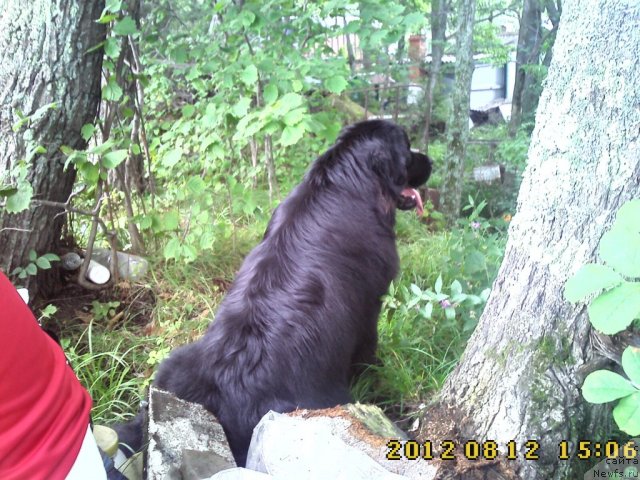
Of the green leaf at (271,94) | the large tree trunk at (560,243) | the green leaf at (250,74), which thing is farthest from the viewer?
the green leaf at (271,94)

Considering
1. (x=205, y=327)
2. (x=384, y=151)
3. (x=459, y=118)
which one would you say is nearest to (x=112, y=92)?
(x=205, y=327)

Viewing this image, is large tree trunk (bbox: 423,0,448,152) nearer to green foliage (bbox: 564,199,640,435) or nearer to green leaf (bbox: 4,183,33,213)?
green leaf (bbox: 4,183,33,213)

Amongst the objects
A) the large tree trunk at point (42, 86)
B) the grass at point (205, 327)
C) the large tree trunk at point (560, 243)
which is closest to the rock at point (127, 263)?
the grass at point (205, 327)

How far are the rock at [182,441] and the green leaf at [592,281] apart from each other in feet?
4.08

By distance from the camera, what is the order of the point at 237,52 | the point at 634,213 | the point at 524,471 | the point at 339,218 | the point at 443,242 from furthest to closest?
the point at 443,242 → the point at 237,52 → the point at 339,218 → the point at 524,471 → the point at 634,213

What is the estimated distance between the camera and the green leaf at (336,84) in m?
2.88

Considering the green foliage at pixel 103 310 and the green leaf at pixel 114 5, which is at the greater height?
the green leaf at pixel 114 5

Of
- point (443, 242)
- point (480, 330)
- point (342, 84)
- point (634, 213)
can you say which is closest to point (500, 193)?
point (443, 242)

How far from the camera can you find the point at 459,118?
5.38m

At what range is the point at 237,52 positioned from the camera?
3.32 meters

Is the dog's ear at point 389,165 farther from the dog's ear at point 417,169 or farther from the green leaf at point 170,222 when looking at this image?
the green leaf at point 170,222

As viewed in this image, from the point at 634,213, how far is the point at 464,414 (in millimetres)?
958

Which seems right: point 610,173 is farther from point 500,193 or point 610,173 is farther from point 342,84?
point 500,193

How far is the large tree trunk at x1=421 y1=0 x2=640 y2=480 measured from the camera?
59.6 inches
